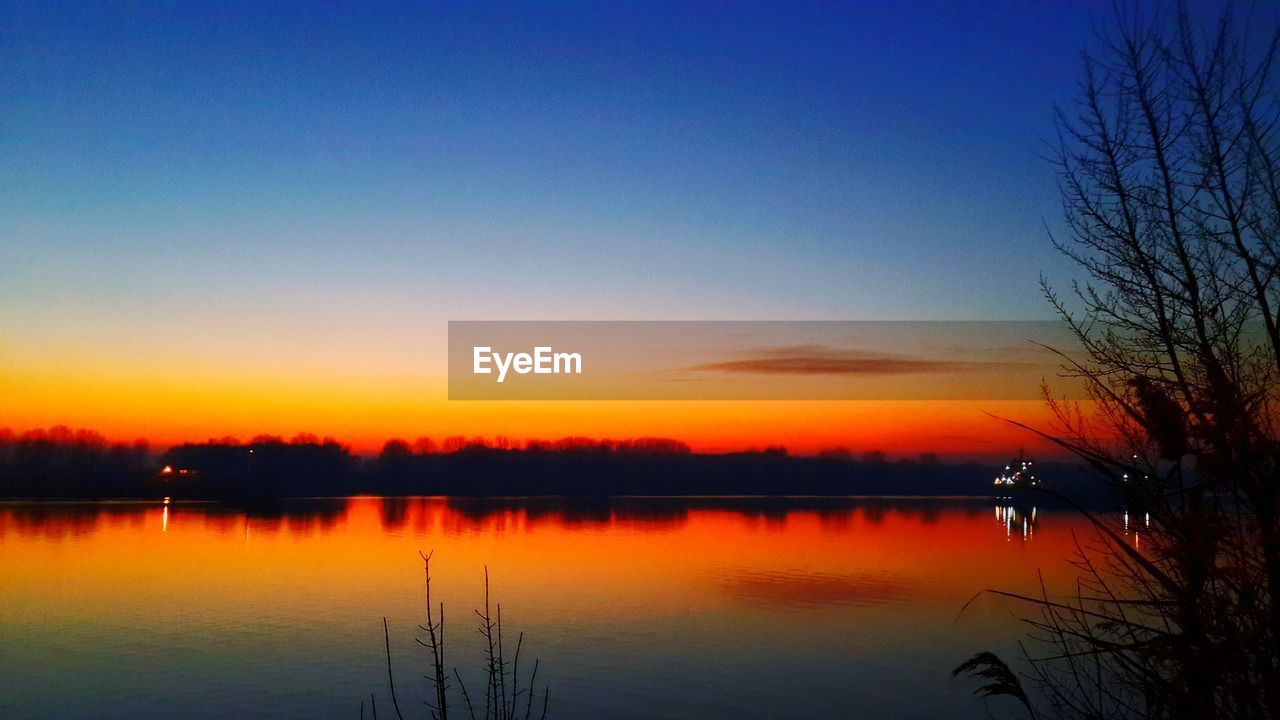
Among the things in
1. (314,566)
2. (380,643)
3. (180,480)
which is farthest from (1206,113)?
(180,480)

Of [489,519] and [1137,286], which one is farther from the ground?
[1137,286]

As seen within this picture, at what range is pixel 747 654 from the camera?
27.3 m

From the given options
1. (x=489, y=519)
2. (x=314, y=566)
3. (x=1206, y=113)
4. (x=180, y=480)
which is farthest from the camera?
(x=180, y=480)

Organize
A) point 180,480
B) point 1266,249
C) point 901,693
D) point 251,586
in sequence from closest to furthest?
1. point 1266,249
2. point 901,693
3. point 251,586
4. point 180,480

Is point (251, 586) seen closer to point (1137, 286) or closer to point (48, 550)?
point (48, 550)

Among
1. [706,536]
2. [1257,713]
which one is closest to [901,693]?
[1257,713]

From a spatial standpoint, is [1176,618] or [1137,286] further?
[1137,286]

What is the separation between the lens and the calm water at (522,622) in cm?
2191

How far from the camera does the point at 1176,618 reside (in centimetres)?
355

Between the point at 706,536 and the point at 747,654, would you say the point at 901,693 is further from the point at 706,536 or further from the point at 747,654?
the point at 706,536

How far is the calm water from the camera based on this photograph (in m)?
21.9

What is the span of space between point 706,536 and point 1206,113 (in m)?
71.2

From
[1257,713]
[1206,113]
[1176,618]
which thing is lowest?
[1257,713]

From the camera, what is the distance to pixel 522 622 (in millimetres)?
31578
